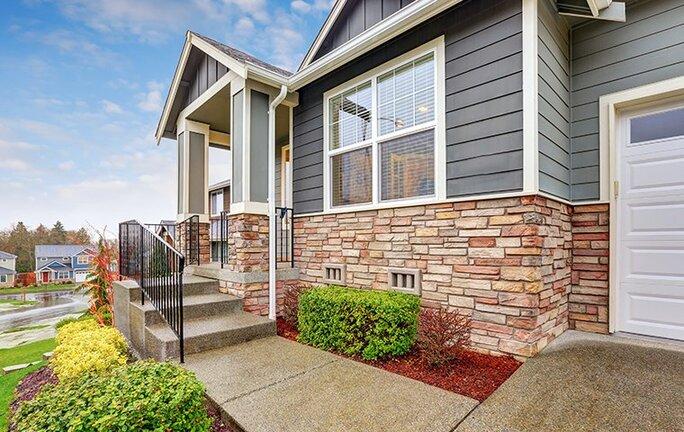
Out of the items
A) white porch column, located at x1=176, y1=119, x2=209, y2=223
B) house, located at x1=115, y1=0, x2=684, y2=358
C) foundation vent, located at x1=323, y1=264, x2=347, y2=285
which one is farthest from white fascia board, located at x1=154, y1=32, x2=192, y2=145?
foundation vent, located at x1=323, y1=264, x2=347, y2=285

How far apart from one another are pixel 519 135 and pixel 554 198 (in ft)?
2.76

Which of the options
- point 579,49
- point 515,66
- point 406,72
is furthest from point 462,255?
point 579,49

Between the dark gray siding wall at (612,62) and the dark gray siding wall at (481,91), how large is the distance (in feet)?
4.41

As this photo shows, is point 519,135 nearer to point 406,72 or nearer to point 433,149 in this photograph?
point 433,149

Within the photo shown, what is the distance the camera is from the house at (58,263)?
137 feet

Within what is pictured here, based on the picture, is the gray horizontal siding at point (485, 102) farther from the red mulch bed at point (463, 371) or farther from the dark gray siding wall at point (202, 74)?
the dark gray siding wall at point (202, 74)

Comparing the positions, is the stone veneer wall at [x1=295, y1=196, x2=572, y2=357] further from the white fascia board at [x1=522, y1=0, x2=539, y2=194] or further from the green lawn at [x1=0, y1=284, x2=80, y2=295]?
the green lawn at [x1=0, y1=284, x2=80, y2=295]

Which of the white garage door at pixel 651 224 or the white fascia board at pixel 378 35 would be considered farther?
the white fascia board at pixel 378 35

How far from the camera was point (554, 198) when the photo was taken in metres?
3.39

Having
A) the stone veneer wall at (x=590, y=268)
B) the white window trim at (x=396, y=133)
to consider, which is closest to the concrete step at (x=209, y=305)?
the white window trim at (x=396, y=133)

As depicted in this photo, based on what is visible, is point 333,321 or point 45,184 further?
point 45,184

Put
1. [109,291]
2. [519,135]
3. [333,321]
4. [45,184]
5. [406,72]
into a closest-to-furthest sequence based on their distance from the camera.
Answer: [519,135], [333,321], [406,72], [109,291], [45,184]

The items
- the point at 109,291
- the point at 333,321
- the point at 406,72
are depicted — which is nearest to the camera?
the point at 333,321

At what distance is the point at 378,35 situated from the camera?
4027 millimetres
